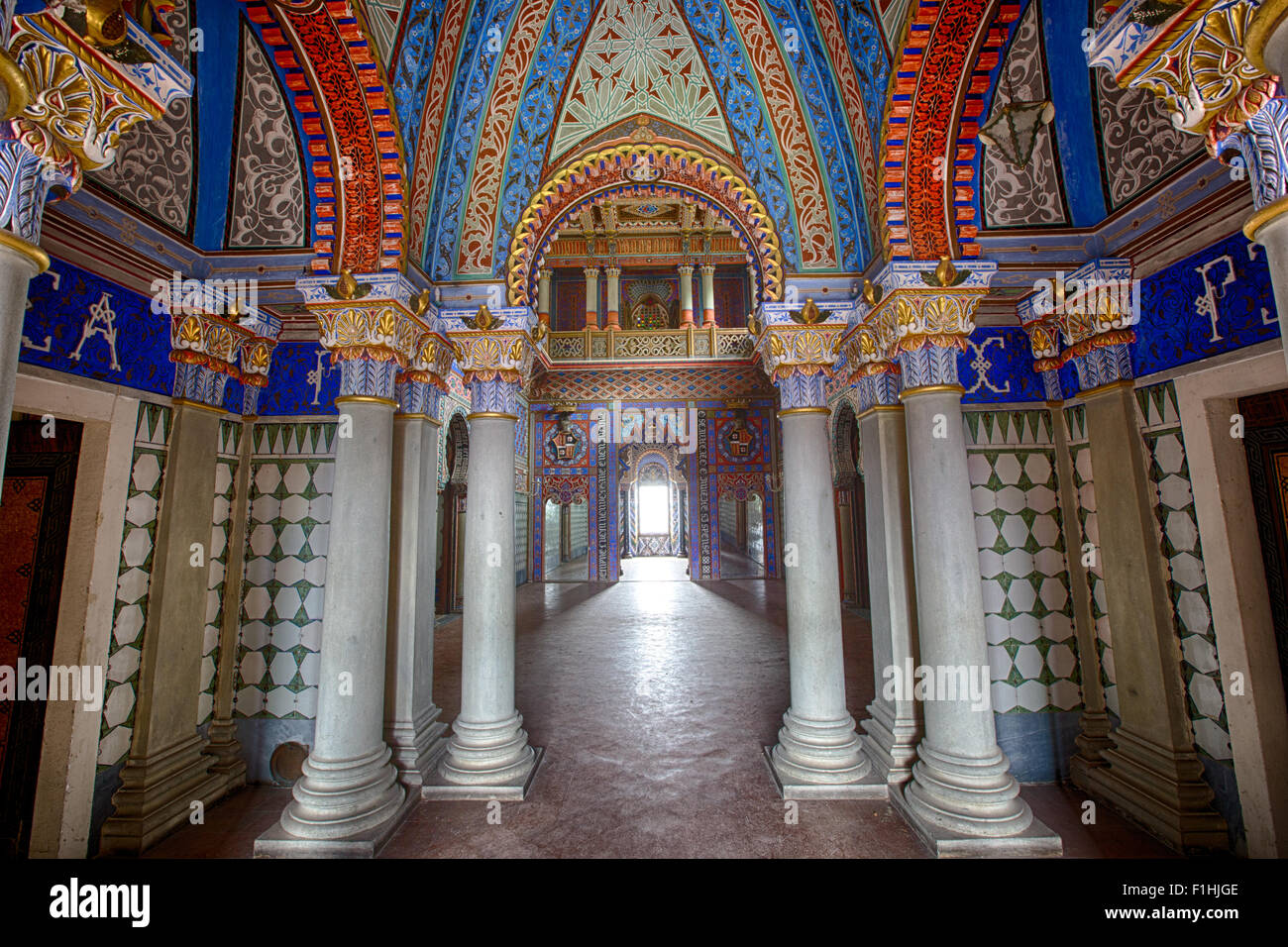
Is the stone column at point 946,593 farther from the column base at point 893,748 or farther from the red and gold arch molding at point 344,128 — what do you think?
the red and gold arch molding at point 344,128

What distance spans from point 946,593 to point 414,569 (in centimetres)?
369

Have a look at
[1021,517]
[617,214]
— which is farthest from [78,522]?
[617,214]

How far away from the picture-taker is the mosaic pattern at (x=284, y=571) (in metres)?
4.21

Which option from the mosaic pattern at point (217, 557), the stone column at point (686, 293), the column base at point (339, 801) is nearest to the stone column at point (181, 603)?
the mosaic pattern at point (217, 557)

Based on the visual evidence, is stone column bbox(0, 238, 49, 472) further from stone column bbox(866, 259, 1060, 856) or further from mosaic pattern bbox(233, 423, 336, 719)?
stone column bbox(866, 259, 1060, 856)

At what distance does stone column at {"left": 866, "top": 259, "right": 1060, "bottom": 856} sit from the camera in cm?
299

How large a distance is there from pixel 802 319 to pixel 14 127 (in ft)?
12.7

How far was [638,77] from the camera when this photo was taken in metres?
4.11

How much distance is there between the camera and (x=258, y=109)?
3.83 meters

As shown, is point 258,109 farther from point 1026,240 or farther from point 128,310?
point 1026,240

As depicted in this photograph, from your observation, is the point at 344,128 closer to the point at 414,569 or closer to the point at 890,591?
the point at 414,569

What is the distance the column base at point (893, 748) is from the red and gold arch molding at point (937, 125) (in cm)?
313

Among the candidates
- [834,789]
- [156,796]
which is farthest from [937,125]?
[156,796]

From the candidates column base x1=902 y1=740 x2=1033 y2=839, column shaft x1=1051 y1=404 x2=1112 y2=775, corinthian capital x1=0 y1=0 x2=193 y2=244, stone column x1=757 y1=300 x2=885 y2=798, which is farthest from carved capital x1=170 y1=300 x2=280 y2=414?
column shaft x1=1051 y1=404 x2=1112 y2=775
